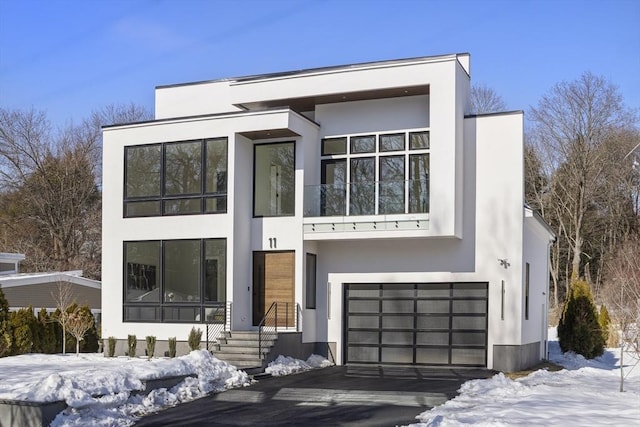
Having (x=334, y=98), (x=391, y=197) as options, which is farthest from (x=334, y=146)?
(x=391, y=197)

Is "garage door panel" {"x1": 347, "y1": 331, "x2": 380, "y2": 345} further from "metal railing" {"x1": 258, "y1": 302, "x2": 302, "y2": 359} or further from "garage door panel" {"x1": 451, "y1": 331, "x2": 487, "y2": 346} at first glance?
"garage door panel" {"x1": 451, "y1": 331, "x2": 487, "y2": 346}

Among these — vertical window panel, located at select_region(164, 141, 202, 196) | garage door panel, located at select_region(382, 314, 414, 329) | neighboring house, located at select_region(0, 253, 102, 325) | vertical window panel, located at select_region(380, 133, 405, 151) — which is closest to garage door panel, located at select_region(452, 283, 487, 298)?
garage door panel, located at select_region(382, 314, 414, 329)

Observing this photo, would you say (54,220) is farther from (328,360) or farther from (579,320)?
(579,320)

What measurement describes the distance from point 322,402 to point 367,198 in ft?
24.3

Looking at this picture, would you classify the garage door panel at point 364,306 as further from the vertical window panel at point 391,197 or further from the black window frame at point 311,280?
the vertical window panel at point 391,197

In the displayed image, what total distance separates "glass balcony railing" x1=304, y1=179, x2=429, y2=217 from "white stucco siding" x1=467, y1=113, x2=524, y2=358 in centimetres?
168

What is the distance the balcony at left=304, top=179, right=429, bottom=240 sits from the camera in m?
18.6

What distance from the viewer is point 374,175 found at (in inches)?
787

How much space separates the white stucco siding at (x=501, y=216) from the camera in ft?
61.0

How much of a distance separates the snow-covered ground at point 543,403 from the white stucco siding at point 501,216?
6.80 ft

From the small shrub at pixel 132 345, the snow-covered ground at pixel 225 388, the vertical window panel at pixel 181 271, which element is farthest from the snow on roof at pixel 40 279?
the snow-covered ground at pixel 225 388

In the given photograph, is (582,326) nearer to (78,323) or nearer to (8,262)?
(78,323)

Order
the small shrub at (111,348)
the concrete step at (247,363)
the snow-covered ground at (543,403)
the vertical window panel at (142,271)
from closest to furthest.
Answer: the snow-covered ground at (543,403)
the concrete step at (247,363)
the small shrub at (111,348)
the vertical window panel at (142,271)

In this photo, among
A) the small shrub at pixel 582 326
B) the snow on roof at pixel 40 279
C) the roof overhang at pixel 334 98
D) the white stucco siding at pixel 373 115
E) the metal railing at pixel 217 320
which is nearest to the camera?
the metal railing at pixel 217 320
